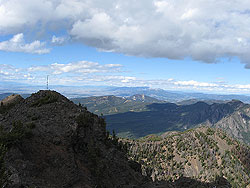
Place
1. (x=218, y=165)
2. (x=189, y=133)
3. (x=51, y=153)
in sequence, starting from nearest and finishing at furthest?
1. (x=51, y=153)
2. (x=218, y=165)
3. (x=189, y=133)

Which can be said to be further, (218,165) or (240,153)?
(240,153)

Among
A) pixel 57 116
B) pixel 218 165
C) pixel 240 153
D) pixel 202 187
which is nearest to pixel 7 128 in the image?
pixel 57 116

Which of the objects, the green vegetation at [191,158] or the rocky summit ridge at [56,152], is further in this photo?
the green vegetation at [191,158]

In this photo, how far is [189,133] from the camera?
171250mm

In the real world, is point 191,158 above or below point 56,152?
below

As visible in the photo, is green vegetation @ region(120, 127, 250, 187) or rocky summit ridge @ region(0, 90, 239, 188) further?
green vegetation @ region(120, 127, 250, 187)

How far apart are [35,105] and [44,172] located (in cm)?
2266

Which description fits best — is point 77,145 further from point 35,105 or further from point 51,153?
point 35,105

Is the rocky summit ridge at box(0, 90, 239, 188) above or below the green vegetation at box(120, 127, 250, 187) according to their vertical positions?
above

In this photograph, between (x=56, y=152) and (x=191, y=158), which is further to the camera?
(x=191, y=158)

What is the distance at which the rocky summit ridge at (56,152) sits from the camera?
73.2 feet

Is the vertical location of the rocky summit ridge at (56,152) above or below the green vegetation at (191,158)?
above

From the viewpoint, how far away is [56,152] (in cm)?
2722

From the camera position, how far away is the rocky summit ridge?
22312 mm
